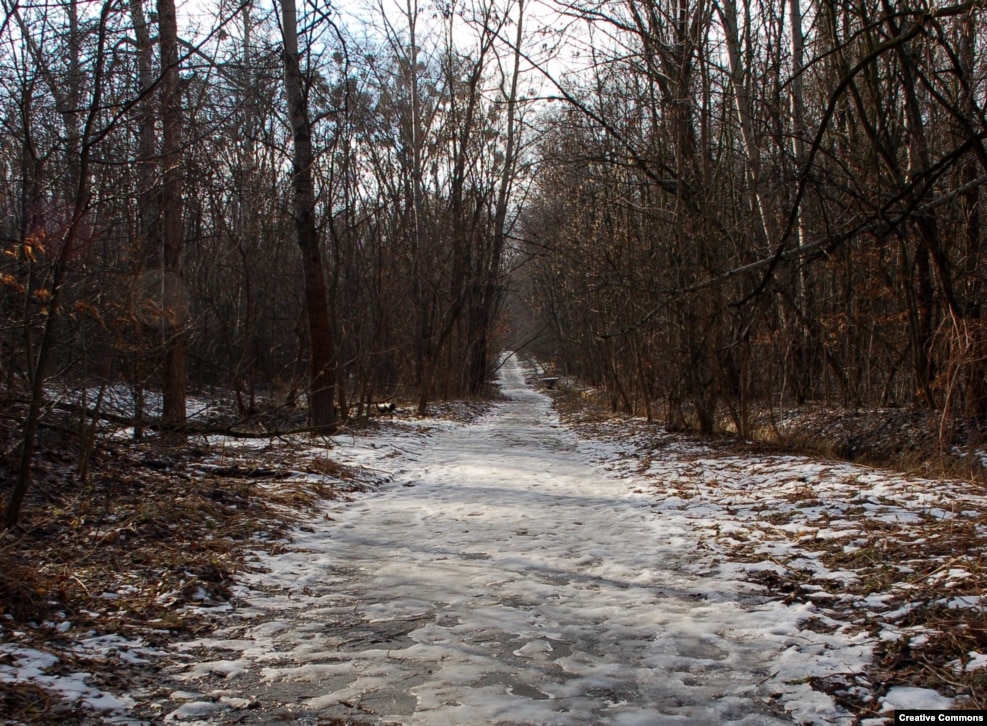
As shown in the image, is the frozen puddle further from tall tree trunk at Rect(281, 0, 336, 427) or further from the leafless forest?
tall tree trunk at Rect(281, 0, 336, 427)

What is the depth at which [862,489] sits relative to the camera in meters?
6.53

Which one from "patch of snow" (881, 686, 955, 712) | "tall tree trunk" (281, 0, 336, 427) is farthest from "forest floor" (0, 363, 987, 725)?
"tall tree trunk" (281, 0, 336, 427)

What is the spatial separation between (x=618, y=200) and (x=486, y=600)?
977cm

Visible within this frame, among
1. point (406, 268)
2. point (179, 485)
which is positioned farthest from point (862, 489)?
point (406, 268)

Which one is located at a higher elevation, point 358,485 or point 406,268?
point 406,268

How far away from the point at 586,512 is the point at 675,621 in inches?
117

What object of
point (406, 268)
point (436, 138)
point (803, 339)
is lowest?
point (803, 339)

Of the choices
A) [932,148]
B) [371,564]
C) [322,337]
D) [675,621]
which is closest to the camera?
[675,621]

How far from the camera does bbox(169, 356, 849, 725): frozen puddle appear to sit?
2938mm

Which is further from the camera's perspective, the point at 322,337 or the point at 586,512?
the point at 322,337

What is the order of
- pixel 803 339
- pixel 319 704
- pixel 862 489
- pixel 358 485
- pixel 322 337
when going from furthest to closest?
pixel 803 339 < pixel 322 337 < pixel 358 485 < pixel 862 489 < pixel 319 704

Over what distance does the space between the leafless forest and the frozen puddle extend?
6.82 ft

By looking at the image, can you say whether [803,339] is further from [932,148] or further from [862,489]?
[862,489]

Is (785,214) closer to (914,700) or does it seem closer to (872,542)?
(872,542)
